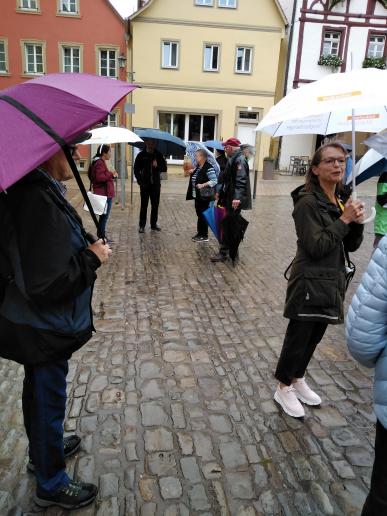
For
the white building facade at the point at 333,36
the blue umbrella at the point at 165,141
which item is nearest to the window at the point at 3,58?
the white building facade at the point at 333,36

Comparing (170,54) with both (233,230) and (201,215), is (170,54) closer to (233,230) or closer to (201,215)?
(201,215)

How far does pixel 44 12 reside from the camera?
2366 cm

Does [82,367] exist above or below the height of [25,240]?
below

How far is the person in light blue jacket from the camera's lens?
5.64 ft

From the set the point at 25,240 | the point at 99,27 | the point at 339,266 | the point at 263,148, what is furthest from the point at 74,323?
the point at 99,27

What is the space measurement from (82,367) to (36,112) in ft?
8.46

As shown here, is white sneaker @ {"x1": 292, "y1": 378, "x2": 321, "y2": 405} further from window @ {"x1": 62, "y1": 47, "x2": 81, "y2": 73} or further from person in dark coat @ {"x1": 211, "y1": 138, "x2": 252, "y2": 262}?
window @ {"x1": 62, "y1": 47, "x2": 81, "y2": 73}

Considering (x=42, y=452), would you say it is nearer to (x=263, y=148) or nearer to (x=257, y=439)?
(x=257, y=439)

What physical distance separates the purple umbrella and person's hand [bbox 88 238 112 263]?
20.7 inches

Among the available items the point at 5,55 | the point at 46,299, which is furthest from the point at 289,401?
the point at 5,55

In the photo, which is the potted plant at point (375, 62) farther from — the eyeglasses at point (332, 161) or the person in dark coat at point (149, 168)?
the eyeglasses at point (332, 161)

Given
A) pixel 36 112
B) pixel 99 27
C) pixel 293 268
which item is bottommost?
pixel 293 268

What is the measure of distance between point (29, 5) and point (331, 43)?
1678cm

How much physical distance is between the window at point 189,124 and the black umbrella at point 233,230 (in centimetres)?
1824
